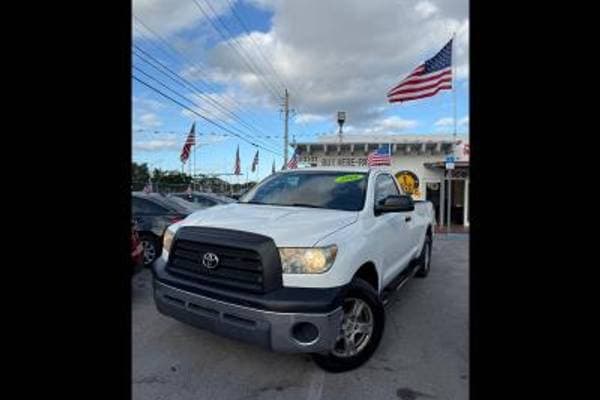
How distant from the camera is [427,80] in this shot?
44.1ft

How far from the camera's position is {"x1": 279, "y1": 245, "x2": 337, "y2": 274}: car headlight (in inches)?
128

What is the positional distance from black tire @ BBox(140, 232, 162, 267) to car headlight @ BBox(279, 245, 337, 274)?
5434mm

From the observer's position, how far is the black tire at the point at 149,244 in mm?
7992

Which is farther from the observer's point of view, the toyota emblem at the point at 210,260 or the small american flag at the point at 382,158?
the small american flag at the point at 382,158

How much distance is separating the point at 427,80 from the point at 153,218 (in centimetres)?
974

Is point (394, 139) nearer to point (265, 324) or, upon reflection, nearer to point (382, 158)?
point (382, 158)

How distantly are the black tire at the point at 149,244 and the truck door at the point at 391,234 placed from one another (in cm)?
475

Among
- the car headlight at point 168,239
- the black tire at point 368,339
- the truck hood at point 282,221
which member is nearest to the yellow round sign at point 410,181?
the truck hood at point 282,221

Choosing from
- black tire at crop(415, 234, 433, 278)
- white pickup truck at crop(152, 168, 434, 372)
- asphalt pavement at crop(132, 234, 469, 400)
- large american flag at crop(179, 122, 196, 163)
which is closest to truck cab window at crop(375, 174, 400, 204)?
white pickup truck at crop(152, 168, 434, 372)

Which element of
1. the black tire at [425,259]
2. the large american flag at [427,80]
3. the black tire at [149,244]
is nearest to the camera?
the black tire at [425,259]

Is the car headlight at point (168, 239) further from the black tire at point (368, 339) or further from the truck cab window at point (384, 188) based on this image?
the truck cab window at point (384, 188)

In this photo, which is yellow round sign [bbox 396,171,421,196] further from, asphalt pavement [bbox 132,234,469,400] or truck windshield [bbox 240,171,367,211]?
truck windshield [bbox 240,171,367,211]

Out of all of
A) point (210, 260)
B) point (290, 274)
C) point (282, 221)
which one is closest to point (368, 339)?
point (290, 274)
